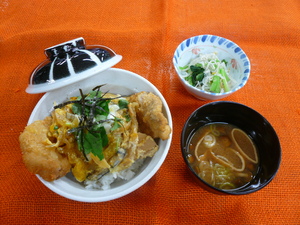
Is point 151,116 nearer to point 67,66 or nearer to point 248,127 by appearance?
point 67,66

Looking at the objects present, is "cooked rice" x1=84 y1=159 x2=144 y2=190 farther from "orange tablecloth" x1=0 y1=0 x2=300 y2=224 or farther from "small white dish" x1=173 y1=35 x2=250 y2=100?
"small white dish" x1=173 y1=35 x2=250 y2=100

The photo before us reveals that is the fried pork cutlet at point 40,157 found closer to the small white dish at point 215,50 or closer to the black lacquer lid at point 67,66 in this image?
the black lacquer lid at point 67,66

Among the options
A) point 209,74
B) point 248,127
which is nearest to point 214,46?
point 209,74

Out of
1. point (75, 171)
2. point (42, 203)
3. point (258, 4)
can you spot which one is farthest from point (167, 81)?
point (258, 4)

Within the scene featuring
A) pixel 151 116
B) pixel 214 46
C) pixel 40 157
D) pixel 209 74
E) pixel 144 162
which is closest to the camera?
pixel 40 157

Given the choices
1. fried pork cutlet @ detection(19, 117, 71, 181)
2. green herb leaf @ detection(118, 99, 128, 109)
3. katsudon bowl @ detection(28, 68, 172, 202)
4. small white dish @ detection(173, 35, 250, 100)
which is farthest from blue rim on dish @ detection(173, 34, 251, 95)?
fried pork cutlet @ detection(19, 117, 71, 181)
